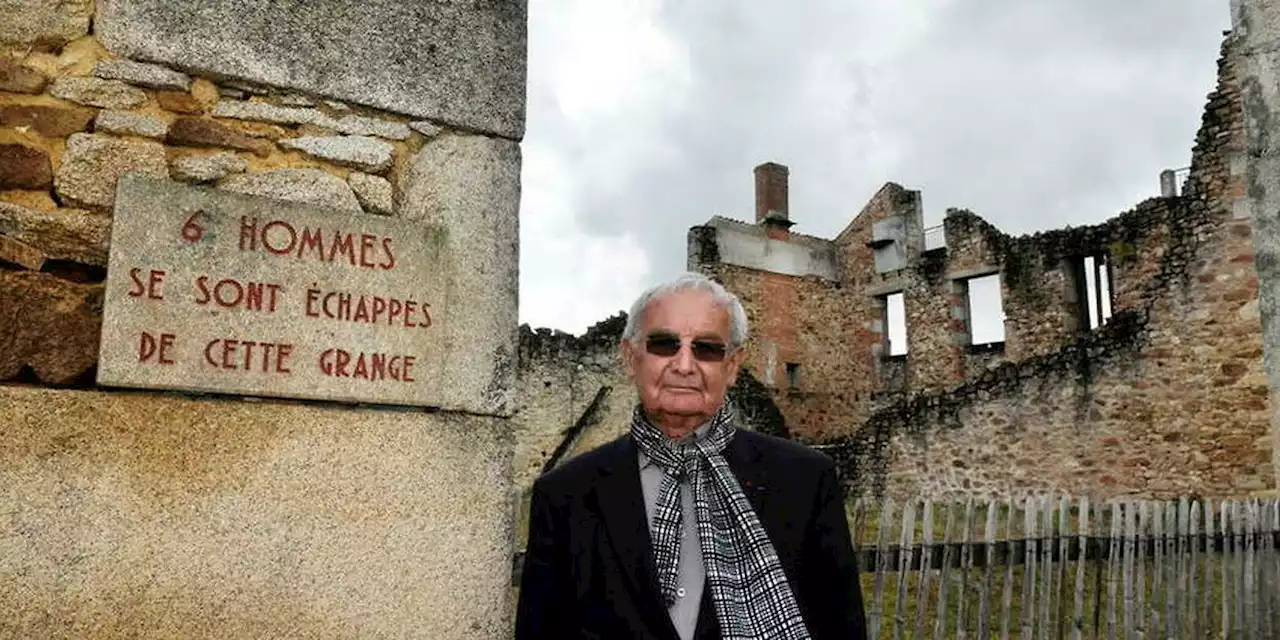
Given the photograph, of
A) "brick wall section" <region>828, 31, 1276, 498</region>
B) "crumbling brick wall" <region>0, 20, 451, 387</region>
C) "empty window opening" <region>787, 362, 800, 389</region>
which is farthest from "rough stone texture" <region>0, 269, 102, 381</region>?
"empty window opening" <region>787, 362, 800, 389</region>

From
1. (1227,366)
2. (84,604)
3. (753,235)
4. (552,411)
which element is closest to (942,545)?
(84,604)

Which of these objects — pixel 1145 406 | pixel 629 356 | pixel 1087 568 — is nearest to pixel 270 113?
pixel 629 356

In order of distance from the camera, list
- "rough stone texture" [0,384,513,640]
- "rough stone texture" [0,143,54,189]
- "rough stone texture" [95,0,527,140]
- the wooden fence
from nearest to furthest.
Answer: "rough stone texture" [0,384,513,640] → "rough stone texture" [0,143,54,189] → "rough stone texture" [95,0,527,140] → the wooden fence

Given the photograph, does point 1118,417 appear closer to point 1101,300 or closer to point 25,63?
point 1101,300

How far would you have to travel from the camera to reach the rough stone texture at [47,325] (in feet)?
8.73

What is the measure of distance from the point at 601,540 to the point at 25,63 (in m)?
2.15

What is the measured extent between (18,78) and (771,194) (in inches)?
905

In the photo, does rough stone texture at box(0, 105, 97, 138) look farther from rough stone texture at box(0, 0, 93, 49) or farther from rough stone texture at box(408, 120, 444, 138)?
rough stone texture at box(408, 120, 444, 138)

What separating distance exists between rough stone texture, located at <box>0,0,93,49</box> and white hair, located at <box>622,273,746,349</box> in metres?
1.87

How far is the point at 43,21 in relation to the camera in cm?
284

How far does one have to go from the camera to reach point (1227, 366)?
12758 mm

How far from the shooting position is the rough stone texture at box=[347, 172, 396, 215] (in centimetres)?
317

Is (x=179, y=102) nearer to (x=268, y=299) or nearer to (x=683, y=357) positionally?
(x=268, y=299)

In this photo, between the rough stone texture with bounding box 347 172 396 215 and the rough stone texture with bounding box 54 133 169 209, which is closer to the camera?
the rough stone texture with bounding box 54 133 169 209
